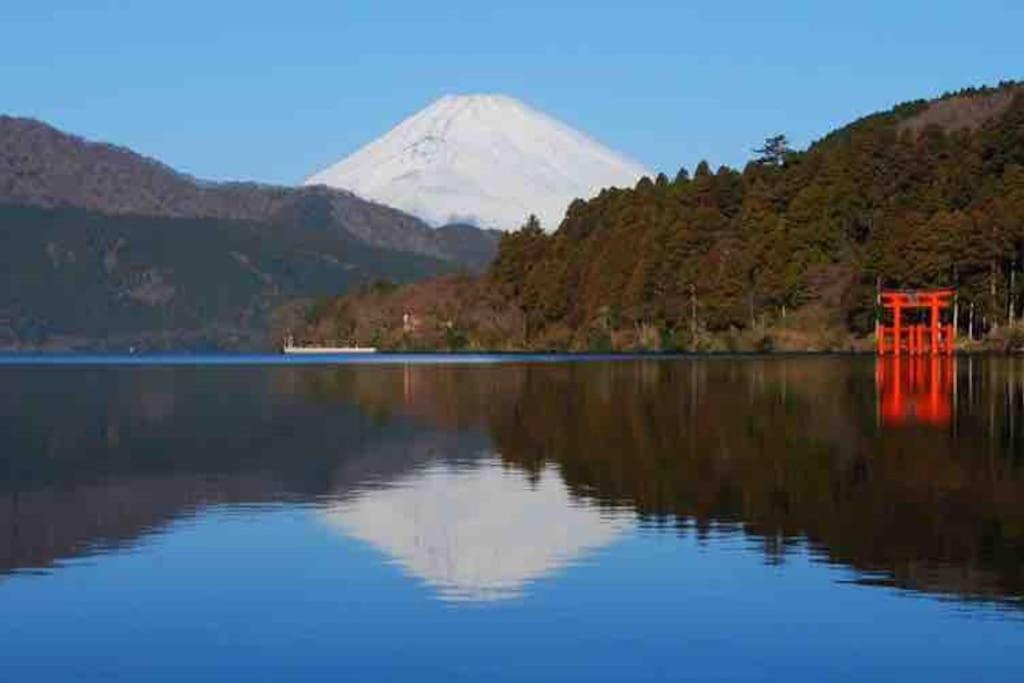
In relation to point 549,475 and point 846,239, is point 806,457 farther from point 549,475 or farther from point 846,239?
point 846,239

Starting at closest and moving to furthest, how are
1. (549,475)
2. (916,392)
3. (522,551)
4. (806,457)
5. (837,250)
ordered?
1. (522,551)
2. (549,475)
3. (806,457)
4. (916,392)
5. (837,250)

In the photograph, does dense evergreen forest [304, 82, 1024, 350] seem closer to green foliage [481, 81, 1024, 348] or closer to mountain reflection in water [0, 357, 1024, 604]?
green foliage [481, 81, 1024, 348]

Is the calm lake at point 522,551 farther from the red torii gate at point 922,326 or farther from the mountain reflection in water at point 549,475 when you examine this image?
the red torii gate at point 922,326

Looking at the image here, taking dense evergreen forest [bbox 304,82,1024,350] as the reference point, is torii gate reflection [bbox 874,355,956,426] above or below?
below

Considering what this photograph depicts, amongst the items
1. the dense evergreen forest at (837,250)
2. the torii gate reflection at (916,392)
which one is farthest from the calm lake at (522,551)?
the dense evergreen forest at (837,250)

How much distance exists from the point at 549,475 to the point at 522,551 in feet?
37.7

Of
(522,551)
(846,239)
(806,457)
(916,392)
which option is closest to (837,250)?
(846,239)

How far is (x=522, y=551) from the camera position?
24.5 metres

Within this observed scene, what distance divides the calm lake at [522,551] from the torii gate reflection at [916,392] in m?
1.12

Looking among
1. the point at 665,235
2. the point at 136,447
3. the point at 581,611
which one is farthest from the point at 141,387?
the point at 665,235

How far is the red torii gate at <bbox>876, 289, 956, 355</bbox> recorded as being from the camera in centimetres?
14362

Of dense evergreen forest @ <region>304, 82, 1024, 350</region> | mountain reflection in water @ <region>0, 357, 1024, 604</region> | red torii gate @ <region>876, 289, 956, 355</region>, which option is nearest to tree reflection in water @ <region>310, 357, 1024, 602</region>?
mountain reflection in water @ <region>0, 357, 1024, 604</region>

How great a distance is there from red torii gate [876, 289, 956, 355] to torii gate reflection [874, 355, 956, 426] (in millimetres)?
26718

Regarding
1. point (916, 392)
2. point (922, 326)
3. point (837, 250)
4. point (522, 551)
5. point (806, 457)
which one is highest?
point (837, 250)
